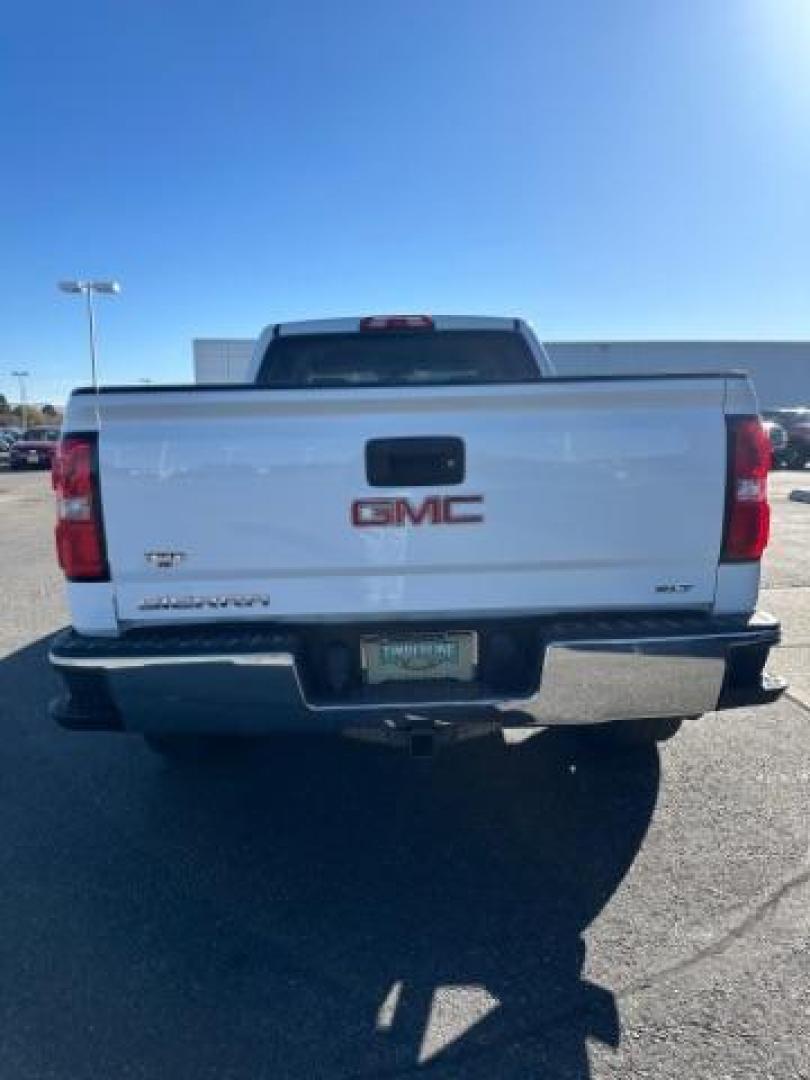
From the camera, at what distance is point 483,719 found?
2557 millimetres

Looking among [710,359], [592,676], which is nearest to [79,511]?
[592,676]

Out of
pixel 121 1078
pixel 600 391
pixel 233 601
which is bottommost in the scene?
pixel 121 1078

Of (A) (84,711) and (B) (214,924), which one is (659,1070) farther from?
(A) (84,711)

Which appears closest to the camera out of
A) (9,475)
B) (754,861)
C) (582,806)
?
(754,861)

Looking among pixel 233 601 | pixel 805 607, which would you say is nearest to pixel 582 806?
pixel 233 601

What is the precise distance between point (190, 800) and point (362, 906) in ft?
3.80

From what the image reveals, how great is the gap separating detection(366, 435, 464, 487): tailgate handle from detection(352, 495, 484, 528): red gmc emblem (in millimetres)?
59

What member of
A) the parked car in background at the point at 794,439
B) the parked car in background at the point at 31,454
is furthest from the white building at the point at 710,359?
the parked car in background at the point at 31,454

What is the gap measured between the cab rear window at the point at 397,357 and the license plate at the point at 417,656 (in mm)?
2003

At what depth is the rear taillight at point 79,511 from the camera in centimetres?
245

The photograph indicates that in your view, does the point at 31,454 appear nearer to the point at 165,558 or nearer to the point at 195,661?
the point at 165,558

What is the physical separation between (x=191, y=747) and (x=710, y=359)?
4079cm

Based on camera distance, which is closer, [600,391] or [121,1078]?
[121,1078]

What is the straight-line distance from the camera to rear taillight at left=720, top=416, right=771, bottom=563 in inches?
99.6
